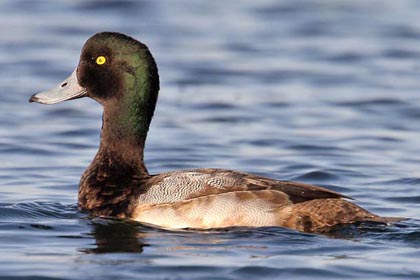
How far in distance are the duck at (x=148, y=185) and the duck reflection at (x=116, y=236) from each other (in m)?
0.09

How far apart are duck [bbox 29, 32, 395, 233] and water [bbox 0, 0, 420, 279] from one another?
138mm

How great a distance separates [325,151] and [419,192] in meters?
2.25

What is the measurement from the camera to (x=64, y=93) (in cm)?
1079

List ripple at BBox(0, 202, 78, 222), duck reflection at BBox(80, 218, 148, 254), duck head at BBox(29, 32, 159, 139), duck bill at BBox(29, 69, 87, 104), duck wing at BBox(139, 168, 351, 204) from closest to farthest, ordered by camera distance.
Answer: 1. duck reflection at BBox(80, 218, 148, 254)
2. duck wing at BBox(139, 168, 351, 204)
3. ripple at BBox(0, 202, 78, 222)
4. duck head at BBox(29, 32, 159, 139)
5. duck bill at BBox(29, 69, 87, 104)

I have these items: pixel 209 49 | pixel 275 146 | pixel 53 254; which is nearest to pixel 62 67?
pixel 209 49

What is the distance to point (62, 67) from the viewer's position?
17.9 meters

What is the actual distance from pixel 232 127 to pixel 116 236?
559 cm

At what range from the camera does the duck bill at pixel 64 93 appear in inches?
423

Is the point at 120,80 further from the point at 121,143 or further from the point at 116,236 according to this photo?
the point at 116,236

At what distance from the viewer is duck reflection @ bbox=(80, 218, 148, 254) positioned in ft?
29.7

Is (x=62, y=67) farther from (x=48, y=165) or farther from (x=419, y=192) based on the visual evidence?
(x=419, y=192)

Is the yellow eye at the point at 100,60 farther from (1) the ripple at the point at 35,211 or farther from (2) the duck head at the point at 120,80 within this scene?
(1) the ripple at the point at 35,211

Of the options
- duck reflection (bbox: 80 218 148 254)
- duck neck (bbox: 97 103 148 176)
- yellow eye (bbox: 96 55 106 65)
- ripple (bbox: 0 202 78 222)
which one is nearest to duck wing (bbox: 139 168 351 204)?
duck reflection (bbox: 80 218 148 254)

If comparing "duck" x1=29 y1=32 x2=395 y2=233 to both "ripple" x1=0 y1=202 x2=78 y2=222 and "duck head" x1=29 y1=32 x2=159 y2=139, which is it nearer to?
"duck head" x1=29 y1=32 x2=159 y2=139
